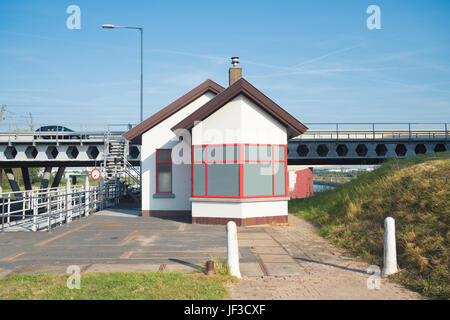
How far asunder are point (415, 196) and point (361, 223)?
173cm

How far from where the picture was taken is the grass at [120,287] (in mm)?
5766

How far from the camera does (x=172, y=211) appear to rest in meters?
16.8

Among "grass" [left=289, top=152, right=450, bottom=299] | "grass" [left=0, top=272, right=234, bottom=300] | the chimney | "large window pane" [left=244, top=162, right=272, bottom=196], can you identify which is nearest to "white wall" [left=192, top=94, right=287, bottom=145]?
"large window pane" [left=244, top=162, right=272, bottom=196]

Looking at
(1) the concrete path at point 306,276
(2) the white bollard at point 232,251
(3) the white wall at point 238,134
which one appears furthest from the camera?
(3) the white wall at point 238,134

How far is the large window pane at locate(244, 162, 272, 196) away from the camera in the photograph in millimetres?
13548

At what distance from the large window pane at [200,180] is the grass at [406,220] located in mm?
4640

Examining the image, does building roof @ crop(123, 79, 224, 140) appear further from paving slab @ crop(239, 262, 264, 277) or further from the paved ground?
paving slab @ crop(239, 262, 264, 277)

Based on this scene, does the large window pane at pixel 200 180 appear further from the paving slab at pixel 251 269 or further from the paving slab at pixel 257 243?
the paving slab at pixel 251 269

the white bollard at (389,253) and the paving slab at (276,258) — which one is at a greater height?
the white bollard at (389,253)

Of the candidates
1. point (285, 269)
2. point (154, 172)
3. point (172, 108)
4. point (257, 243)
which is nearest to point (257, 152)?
point (257, 243)

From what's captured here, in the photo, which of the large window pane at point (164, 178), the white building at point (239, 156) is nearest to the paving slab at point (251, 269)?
the white building at point (239, 156)

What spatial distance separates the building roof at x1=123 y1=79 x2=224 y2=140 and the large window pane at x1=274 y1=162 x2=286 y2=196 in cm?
540
